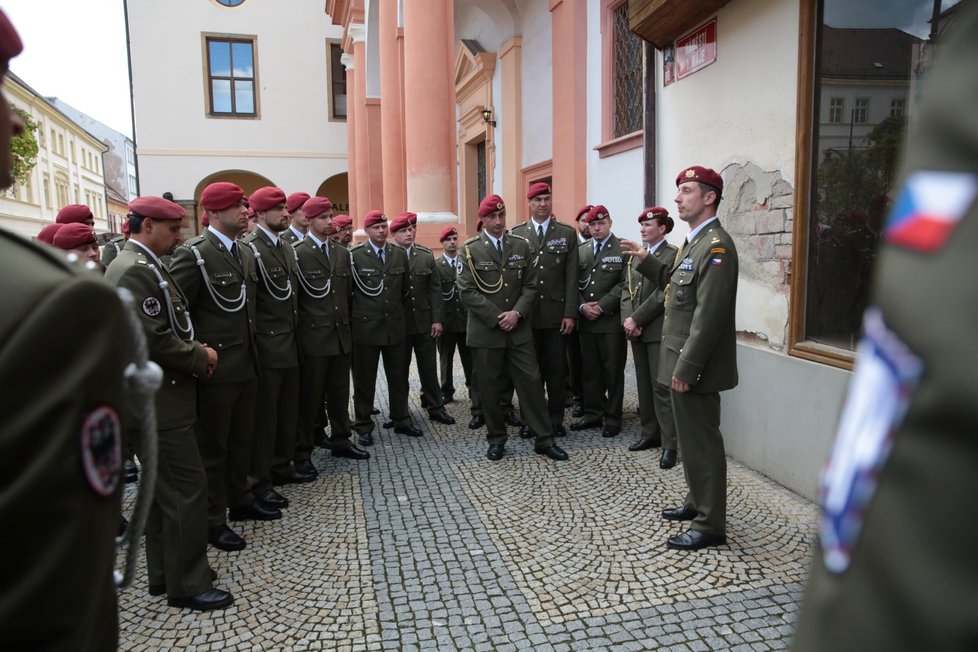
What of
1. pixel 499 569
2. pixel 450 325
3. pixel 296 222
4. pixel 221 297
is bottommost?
→ pixel 499 569

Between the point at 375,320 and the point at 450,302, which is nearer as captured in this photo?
the point at 375,320

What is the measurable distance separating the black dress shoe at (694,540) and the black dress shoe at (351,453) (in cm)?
271

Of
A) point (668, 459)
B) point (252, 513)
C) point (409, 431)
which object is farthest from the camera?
point (409, 431)

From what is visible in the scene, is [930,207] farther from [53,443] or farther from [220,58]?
[220,58]

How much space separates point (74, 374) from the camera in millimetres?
839

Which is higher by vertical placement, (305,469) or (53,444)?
(53,444)

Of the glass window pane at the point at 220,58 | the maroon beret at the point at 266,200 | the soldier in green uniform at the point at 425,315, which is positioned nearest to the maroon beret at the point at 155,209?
the maroon beret at the point at 266,200

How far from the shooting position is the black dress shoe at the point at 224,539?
3.93 m

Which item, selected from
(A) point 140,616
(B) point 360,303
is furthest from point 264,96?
(A) point 140,616

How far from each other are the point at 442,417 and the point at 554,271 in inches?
73.4

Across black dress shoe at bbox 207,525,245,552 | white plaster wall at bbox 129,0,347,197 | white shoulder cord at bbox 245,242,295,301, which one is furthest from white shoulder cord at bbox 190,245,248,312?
white plaster wall at bbox 129,0,347,197

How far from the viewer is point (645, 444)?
5.65m

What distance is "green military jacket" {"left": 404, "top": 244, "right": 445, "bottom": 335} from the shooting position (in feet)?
21.7

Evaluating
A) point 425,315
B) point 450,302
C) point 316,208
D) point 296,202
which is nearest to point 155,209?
point 316,208
